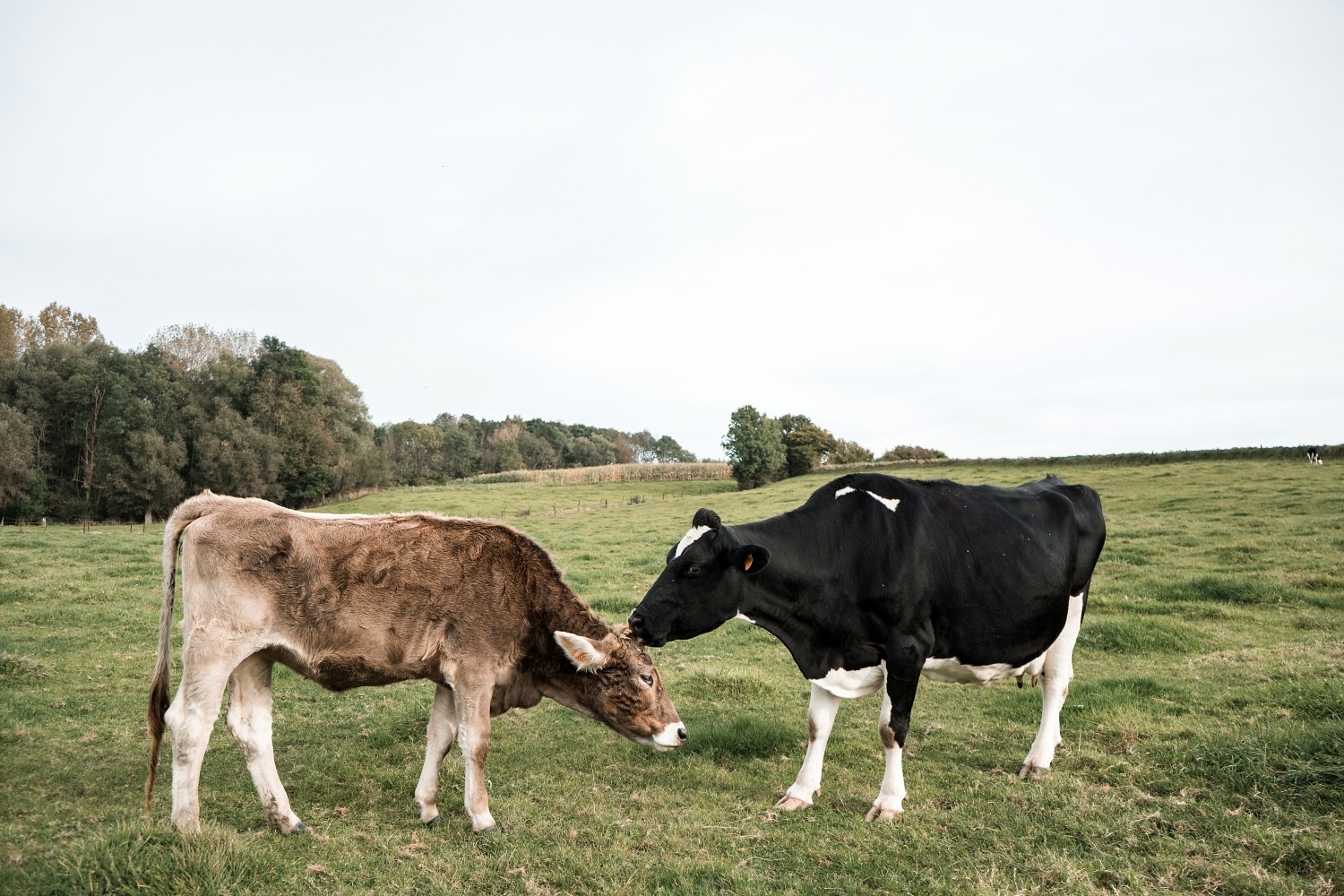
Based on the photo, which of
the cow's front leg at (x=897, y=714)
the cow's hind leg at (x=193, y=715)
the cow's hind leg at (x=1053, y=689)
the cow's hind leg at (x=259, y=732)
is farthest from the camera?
the cow's hind leg at (x=1053, y=689)

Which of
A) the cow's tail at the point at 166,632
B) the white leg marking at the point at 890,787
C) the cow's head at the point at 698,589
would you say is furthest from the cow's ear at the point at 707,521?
the cow's tail at the point at 166,632

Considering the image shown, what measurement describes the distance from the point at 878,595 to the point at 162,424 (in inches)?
2248

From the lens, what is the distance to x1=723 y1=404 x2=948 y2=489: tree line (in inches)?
2630

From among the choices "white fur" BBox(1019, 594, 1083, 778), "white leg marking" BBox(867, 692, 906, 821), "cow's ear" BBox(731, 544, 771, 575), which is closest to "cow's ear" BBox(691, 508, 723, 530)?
"cow's ear" BBox(731, 544, 771, 575)

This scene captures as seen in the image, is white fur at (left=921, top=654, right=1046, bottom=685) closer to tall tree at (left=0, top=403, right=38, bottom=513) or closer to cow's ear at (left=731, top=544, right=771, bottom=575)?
cow's ear at (left=731, top=544, right=771, bottom=575)

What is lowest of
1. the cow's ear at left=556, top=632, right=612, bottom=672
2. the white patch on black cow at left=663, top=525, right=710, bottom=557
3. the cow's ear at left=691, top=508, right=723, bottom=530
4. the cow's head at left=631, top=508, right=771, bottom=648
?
the cow's ear at left=556, top=632, right=612, bottom=672

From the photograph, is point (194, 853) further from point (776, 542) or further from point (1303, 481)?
point (1303, 481)

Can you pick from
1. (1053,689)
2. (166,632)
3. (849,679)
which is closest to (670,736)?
(849,679)

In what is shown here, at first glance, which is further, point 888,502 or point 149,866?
point 888,502

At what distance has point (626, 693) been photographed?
621 cm

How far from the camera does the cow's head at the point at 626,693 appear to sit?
245 inches

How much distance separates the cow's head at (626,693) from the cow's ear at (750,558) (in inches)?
40.9

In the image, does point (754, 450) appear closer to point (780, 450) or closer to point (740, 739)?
point (780, 450)

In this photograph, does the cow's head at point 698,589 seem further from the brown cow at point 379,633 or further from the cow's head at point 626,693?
the brown cow at point 379,633
